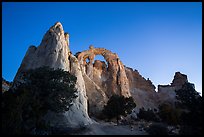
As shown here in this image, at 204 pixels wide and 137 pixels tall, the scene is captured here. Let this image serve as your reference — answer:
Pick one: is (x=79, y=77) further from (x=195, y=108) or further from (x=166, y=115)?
(x=195, y=108)

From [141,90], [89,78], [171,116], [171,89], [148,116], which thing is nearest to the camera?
[171,116]

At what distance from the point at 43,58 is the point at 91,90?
548 inches

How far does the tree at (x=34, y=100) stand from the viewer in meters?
12.0

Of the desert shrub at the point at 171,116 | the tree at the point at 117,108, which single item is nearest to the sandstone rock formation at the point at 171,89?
the desert shrub at the point at 171,116

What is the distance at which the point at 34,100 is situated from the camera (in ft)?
46.2

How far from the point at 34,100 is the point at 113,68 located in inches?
1359

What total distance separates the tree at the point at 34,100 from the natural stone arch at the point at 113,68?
84.0ft

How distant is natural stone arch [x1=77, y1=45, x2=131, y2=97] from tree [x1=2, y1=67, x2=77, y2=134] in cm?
2559

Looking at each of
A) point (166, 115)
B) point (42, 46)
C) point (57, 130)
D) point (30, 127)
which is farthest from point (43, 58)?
point (166, 115)

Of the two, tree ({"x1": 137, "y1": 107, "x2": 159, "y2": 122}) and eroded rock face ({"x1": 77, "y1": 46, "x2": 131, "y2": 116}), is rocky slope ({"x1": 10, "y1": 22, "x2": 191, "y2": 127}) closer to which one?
eroded rock face ({"x1": 77, "y1": 46, "x2": 131, "y2": 116})

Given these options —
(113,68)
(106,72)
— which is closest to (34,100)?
(113,68)

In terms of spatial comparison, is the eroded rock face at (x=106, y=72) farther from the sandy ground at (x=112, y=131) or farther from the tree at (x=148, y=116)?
the sandy ground at (x=112, y=131)

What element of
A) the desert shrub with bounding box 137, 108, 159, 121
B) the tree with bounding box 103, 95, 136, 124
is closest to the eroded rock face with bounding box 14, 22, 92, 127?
the tree with bounding box 103, 95, 136, 124

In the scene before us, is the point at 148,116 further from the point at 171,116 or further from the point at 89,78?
the point at 89,78
